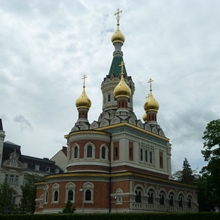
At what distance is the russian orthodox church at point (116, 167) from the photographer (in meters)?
33.8

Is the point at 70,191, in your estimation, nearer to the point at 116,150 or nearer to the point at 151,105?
the point at 116,150

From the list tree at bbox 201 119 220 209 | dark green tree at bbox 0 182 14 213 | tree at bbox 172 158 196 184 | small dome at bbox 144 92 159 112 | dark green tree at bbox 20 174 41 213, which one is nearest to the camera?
tree at bbox 201 119 220 209

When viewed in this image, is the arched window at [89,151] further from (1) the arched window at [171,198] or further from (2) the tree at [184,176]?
(2) the tree at [184,176]

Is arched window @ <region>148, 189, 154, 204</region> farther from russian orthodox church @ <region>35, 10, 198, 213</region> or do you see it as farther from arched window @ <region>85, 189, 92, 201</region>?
arched window @ <region>85, 189, 92, 201</region>

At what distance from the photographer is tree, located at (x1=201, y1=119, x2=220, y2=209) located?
32062 mm

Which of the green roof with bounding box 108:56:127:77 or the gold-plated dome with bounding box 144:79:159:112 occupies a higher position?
the green roof with bounding box 108:56:127:77

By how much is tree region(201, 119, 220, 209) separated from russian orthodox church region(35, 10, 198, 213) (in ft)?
18.5

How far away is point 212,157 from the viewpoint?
32938mm

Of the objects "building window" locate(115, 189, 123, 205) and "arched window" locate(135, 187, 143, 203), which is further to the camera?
"arched window" locate(135, 187, 143, 203)

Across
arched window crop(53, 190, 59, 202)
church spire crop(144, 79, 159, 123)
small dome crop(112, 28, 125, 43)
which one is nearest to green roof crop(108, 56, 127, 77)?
small dome crop(112, 28, 125, 43)

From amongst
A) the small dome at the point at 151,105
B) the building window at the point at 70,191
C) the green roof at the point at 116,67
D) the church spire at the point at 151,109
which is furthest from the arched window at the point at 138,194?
the green roof at the point at 116,67

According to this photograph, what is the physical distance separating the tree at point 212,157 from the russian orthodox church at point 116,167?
565 cm

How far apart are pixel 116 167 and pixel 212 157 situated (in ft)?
32.8

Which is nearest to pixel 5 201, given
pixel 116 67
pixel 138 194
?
pixel 138 194
